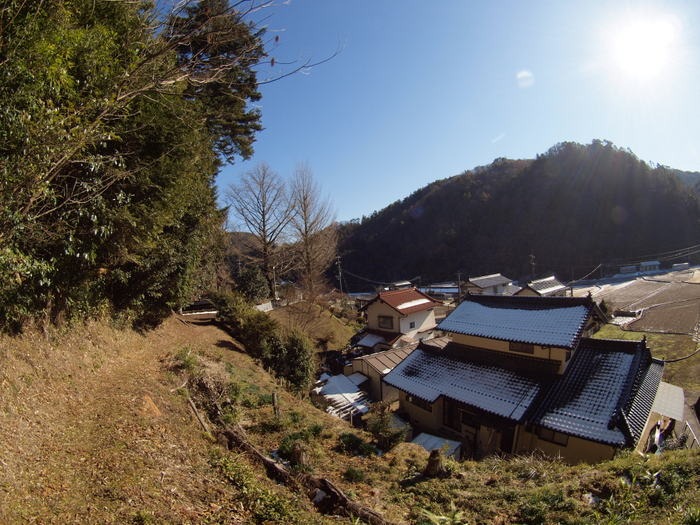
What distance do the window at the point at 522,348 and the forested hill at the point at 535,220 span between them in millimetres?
60626

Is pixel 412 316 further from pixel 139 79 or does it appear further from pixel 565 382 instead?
pixel 139 79

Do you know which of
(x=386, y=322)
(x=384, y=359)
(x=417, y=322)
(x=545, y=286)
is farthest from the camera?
(x=545, y=286)

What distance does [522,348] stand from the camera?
12.5m

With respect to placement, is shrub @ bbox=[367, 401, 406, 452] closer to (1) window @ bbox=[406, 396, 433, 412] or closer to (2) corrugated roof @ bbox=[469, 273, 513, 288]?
(1) window @ bbox=[406, 396, 433, 412]

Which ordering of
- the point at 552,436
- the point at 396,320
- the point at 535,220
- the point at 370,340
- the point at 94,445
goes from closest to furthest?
the point at 94,445
the point at 552,436
the point at 370,340
the point at 396,320
the point at 535,220

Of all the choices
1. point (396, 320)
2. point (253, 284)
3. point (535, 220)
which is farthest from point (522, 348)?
point (535, 220)

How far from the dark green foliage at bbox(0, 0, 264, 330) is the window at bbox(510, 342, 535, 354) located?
12391 millimetres

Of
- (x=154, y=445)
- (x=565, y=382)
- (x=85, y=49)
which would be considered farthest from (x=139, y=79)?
(x=565, y=382)

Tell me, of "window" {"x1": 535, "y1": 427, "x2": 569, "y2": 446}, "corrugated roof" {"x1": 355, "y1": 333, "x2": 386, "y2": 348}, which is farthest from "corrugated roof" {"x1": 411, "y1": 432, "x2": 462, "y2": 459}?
"corrugated roof" {"x1": 355, "y1": 333, "x2": 386, "y2": 348}

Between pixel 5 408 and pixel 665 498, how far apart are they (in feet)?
32.1

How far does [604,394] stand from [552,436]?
81.4 inches

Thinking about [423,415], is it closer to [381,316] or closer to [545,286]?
[381,316]

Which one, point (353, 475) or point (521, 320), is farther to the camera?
point (521, 320)

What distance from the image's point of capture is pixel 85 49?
4.98 metres
